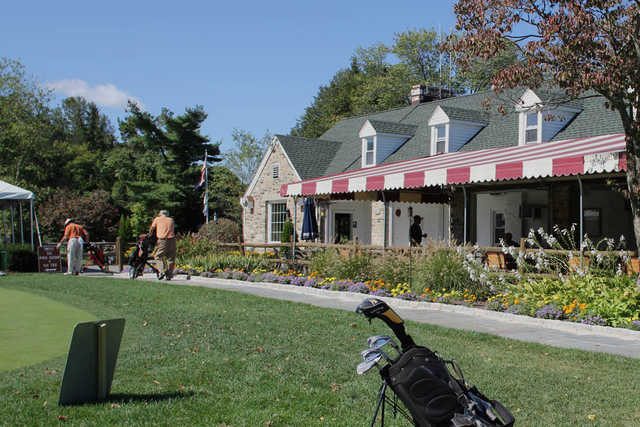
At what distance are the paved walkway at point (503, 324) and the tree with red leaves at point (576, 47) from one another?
195 cm

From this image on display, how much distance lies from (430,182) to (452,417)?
11.3m

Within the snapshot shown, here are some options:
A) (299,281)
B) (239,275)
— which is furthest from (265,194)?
(299,281)

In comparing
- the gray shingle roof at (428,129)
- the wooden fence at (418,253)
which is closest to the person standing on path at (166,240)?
the wooden fence at (418,253)

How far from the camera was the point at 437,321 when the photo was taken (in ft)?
31.7

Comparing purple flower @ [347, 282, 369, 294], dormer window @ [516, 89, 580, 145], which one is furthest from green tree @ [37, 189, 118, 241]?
purple flower @ [347, 282, 369, 294]

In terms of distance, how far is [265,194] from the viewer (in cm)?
2867

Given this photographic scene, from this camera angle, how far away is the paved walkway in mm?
7855

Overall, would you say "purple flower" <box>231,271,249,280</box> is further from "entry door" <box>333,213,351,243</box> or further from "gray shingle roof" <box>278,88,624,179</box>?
"entry door" <box>333,213,351,243</box>

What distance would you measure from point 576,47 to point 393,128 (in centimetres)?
1669

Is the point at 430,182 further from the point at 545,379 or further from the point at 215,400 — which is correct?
the point at 215,400

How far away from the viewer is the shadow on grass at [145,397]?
499cm

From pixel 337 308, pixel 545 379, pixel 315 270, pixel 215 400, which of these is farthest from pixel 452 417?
pixel 315 270

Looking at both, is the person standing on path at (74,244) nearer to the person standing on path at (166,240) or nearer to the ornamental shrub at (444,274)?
the person standing on path at (166,240)

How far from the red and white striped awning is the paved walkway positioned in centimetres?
298
